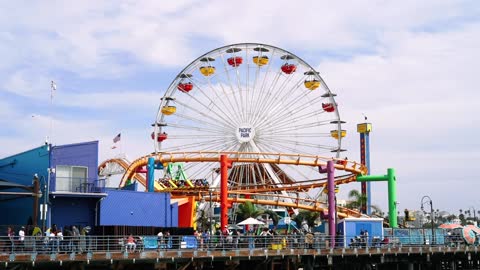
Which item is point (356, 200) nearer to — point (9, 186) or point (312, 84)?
point (312, 84)

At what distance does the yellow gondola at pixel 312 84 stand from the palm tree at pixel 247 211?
552 inches

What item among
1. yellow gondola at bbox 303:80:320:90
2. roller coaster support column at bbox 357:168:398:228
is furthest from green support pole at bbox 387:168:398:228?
yellow gondola at bbox 303:80:320:90

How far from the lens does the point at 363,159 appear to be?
5733 inches

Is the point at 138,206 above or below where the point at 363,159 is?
below

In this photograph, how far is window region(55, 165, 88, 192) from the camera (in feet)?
138

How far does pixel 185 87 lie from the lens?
232 ft

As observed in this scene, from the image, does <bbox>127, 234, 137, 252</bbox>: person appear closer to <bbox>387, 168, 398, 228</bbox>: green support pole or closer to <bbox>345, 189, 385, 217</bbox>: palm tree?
<bbox>387, 168, 398, 228</bbox>: green support pole

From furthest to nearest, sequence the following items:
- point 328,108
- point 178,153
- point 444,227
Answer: point 328,108, point 178,153, point 444,227

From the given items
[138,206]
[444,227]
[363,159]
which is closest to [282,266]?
[138,206]

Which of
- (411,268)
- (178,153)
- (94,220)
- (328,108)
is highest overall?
(328,108)

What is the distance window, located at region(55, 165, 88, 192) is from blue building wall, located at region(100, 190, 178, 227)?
5.70 feet

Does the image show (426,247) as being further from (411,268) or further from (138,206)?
(138,206)

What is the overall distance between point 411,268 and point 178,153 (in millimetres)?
23489

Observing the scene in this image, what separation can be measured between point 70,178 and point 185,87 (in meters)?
29.3
